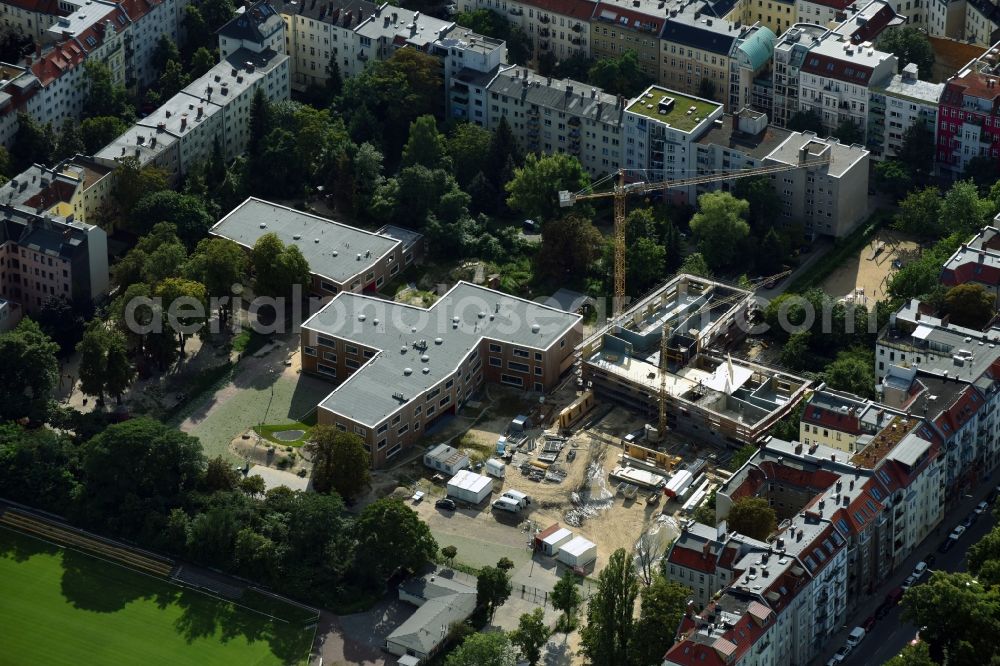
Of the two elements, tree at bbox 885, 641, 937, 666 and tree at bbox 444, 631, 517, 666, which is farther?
tree at bbox 444, 631, 517, 666

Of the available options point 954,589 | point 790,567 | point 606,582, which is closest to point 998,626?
point 954,589

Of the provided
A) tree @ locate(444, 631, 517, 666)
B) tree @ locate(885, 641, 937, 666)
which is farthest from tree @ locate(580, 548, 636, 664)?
tree @ locate(885, 641, 937, 666)

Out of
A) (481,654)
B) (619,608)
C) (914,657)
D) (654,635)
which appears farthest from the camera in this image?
(619,608)

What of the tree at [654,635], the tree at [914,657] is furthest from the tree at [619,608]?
the tree at [914,657]

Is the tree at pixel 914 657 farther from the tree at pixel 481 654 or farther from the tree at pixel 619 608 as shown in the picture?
the tree at pixel 481 654

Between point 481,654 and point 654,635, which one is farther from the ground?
point 654,635

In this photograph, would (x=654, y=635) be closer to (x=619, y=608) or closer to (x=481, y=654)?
(x=619, y=608)

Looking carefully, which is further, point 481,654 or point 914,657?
point 481,654

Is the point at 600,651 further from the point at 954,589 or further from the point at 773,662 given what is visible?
the point at 954,589

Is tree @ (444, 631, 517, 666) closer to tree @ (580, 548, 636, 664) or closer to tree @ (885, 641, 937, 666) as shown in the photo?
tree @ (580, 548, 636, 664)

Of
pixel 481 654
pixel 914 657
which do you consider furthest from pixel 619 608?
pixel 914 657

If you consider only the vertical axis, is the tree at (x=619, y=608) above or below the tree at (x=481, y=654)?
above
